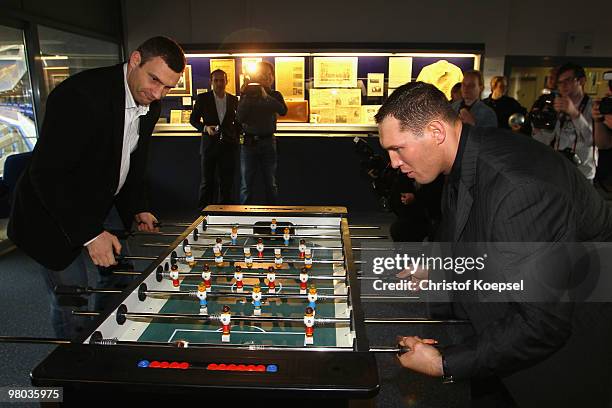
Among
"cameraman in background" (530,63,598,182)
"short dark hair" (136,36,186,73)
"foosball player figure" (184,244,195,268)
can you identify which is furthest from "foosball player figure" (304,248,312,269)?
"cameraman in background" (530,63,598,182)

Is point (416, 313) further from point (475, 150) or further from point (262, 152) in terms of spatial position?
point (262, 152)

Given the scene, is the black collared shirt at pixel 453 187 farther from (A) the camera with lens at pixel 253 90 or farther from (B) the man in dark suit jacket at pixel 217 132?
(B) the man in dark suit jacket at pixel 217 132

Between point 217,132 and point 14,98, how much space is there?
1991mm

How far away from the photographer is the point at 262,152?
17.0 ft

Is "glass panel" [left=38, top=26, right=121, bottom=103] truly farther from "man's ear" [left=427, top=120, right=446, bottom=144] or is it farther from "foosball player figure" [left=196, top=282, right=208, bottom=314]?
"man's ear" [left=427, top=120, right=446, bottom=144]

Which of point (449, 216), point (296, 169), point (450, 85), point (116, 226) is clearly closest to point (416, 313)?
point (449, 216)

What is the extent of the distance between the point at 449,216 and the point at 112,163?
1375 millimetres

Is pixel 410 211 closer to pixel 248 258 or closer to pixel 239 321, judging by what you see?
pixel 248 258

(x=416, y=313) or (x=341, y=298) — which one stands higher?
(x=341, y=298)

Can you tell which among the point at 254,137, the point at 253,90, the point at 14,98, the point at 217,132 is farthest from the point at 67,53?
the point at 254,137

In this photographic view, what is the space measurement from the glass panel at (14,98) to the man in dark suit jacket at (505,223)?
4.16 meters

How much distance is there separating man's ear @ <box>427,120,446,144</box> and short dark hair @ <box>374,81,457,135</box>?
0.04 feet

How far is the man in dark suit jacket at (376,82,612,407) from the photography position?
1.15m

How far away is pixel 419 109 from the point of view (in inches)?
54.2
